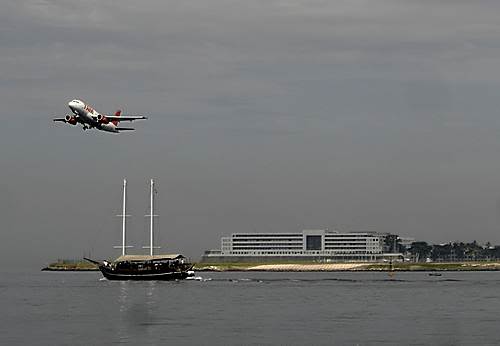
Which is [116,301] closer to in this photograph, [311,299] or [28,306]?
[28,306]

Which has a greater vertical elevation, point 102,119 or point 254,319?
point 102,119

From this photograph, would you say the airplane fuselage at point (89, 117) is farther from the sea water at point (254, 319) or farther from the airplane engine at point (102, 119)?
the sea water at point (254, 319)

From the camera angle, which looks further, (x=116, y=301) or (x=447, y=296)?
(x=447, y=296)

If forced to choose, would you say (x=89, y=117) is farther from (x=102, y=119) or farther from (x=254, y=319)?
(x=254, y=319)

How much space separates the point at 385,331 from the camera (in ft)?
335

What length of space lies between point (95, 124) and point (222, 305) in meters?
32.3

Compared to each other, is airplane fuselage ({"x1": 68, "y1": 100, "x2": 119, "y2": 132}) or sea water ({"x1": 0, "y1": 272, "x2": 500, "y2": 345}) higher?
airplane fuselage ({"x1": 68, "y1": 100, "x2": 119, "y2": 132})

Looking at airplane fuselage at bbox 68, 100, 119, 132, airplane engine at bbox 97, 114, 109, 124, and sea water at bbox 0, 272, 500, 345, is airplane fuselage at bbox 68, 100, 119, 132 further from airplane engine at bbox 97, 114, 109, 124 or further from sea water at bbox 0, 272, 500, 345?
sea water at bbox 0, 272, 500, 345

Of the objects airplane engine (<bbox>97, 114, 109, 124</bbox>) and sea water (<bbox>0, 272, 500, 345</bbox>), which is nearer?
sea water (<bbox>0, 272, 500, 345</bbox>)

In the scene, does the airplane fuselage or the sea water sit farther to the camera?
the airplane fuselage

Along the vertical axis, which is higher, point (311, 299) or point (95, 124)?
point (95, 124)

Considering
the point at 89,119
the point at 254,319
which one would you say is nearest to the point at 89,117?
the point at 89,119

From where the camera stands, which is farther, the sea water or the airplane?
the airplane

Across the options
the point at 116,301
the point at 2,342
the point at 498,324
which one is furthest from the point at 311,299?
the point at 2,342
